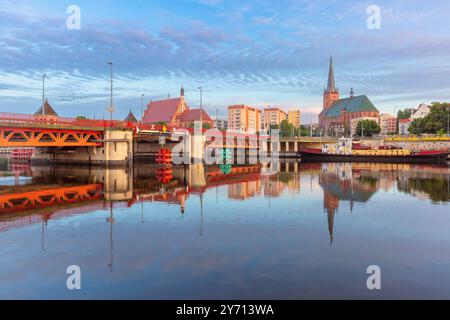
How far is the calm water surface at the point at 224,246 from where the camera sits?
938cm

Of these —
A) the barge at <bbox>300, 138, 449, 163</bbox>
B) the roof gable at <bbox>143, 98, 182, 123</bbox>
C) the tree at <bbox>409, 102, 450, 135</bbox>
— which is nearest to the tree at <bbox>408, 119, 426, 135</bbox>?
the tree at <bbox>409, 102, 450, 135</bbox>

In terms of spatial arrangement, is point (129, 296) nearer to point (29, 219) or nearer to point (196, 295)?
point (196, 295)

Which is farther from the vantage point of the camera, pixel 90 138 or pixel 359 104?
pixel 359 104

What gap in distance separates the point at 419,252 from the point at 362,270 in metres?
3.24

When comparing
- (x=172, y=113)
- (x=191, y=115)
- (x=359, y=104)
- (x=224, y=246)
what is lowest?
(x=224, y=246)

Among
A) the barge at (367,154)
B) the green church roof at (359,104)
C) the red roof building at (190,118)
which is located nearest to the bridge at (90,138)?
the barge at (367,154)

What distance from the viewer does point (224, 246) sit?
13.0 metres

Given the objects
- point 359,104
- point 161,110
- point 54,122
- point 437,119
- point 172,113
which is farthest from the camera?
point 359,104

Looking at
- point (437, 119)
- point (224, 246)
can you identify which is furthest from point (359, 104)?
point (224, 246)

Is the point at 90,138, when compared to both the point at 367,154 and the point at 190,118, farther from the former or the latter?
the point at 190,118

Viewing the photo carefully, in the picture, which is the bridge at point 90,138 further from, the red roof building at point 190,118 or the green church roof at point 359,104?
the green church roof at point 359,104

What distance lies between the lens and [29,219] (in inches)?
703
